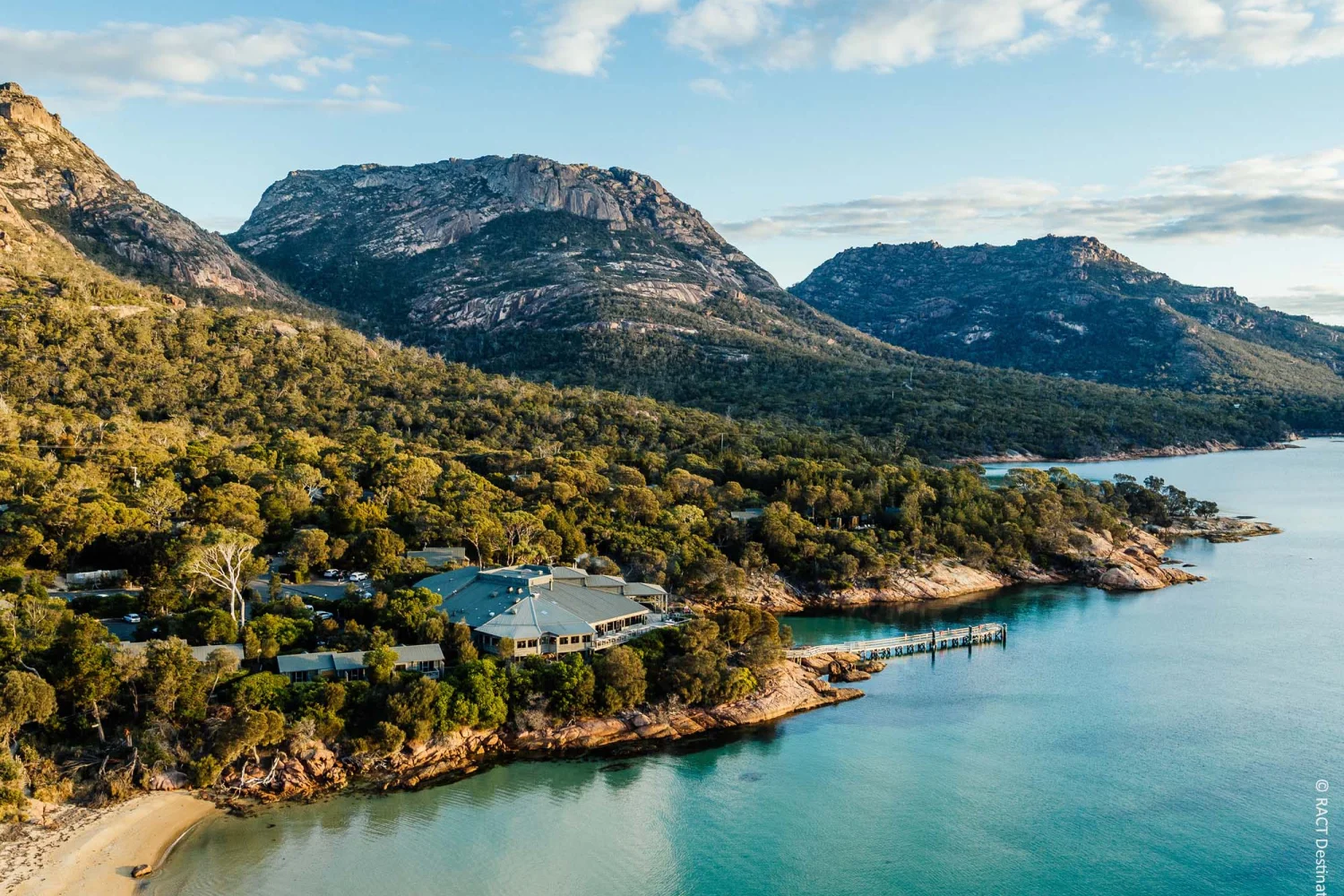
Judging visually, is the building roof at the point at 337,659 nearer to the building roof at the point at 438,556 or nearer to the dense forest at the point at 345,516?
the dense forest at the point at 345,516

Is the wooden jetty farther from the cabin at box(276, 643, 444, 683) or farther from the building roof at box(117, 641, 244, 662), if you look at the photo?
the building roof at box(117, 641, 244, 662)

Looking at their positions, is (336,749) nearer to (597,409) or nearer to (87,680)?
(87,680)

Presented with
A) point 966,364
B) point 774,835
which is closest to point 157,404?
point 774,835

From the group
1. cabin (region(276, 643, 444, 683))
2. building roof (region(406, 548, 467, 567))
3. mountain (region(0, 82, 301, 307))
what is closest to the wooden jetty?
cabin (region(276, 643, 444, 683))

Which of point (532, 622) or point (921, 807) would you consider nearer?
point (921, 807)

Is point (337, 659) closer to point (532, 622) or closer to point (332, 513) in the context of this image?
point (532, 622)

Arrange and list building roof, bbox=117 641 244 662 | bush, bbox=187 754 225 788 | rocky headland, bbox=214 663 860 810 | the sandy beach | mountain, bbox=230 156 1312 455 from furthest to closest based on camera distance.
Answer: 1. mountain, bbox=230 156 1312 455
2. building roof, bbox=117 641 244 662
3. rocky headland, bbox=214 663 860 810
4. bush, bbox=187 754 225 788
5. the sandy beach

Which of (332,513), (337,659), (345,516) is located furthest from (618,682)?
(332,513)

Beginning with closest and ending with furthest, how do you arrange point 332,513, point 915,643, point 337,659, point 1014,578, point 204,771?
point 204,771 < point 337,659 < point 915,643 < point 332,513 < point 1014,578
